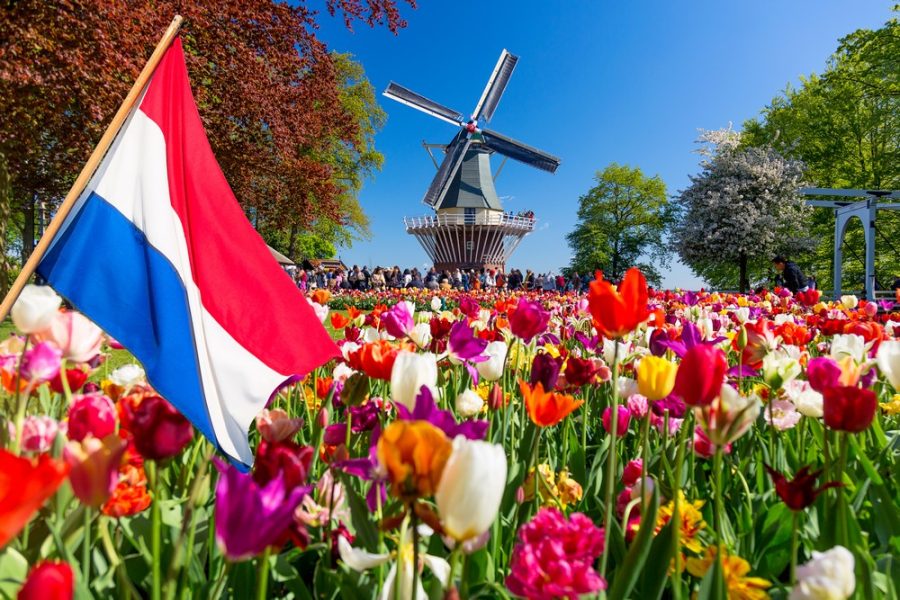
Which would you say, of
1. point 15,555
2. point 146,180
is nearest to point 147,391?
point 146,180

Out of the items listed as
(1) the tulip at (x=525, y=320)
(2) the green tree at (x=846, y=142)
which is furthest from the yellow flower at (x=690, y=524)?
(2) the green tree at (x=846, y=142)

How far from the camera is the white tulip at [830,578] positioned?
2.07 ft

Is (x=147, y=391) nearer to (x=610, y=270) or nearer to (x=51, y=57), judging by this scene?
(x=51, y=57)

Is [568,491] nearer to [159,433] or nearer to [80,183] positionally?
[159,433]

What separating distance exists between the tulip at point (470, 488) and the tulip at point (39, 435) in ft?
2.55

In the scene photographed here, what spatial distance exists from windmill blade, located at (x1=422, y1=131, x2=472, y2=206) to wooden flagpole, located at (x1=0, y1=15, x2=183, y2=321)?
3236 centimetres

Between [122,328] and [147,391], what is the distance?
0.19 meters

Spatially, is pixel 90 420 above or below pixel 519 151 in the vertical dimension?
below

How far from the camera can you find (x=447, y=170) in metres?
34.1

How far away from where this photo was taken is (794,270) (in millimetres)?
8766

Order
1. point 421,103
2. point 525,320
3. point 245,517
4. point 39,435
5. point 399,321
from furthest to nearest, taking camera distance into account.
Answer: point 421,103 → point 399,321 → point 525,320 → point 39,435 → point 245,517

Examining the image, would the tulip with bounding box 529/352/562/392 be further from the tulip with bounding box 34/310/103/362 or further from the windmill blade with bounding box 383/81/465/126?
the windmill blade with bounding box 383/81/465/126

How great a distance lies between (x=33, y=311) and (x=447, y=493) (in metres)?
0.98

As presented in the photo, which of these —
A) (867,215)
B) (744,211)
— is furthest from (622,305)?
(744,211)
